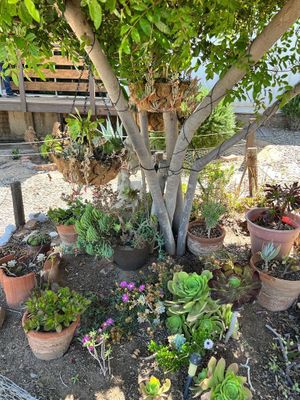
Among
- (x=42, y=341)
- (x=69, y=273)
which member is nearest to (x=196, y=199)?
(x=69, y=273)

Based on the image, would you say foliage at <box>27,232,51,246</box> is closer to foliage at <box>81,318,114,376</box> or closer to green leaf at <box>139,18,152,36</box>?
foliage at <box>81,318,114,376</box>

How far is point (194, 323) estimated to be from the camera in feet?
6.75

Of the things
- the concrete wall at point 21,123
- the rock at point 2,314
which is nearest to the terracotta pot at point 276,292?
the rock at point 2,314

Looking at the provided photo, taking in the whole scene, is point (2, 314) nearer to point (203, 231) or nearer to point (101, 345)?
point (101, 345)

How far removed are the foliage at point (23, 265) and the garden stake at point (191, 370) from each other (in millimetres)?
1362

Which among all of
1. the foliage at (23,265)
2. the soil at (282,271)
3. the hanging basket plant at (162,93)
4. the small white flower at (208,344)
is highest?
the hanging basket plant at (162,93)

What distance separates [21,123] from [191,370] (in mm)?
7272

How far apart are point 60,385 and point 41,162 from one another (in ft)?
17.0

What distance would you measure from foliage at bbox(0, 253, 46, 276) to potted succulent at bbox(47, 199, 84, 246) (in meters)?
0.25

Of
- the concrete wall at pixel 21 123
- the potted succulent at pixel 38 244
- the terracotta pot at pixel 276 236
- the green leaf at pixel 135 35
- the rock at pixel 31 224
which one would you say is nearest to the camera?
the green leaf at pixel 135 35

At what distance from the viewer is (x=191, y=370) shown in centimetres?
168

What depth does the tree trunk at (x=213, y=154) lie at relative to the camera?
2.40 m

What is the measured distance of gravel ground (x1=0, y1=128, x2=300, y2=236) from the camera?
4738 mm

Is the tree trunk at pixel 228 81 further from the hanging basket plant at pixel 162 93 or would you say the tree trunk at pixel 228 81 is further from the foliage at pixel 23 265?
the foliage at pixel 23 265
